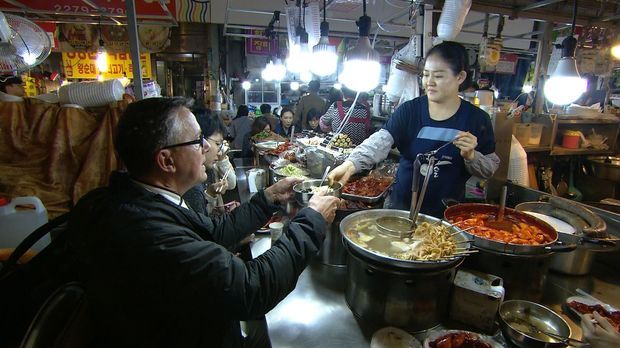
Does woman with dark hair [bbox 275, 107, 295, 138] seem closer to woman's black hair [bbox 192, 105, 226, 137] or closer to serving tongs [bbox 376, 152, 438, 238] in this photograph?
woman's black hair [bbox 192, 105, 226, 137]

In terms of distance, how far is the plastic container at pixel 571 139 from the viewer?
5.25m

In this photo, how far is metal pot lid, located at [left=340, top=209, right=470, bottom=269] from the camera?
158 centimetres

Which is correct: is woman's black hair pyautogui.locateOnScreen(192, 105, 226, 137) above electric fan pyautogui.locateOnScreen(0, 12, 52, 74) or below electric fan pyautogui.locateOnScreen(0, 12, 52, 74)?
below

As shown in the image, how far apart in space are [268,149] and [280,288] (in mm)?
4631

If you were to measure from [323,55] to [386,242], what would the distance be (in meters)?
2.36

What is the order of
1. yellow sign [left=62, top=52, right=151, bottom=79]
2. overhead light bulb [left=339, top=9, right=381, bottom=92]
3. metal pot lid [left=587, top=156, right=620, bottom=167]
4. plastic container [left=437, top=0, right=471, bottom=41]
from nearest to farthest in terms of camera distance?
plastic container [left=437, top=0, right=471, bottom=41]
overhead light bulb [left=339, top=9, right=381, bottom=92]
metal pot lid [left=587, top=156, right=620, bottom=167]
yellow sign [left=62, top=52, right=151, bottom=79]

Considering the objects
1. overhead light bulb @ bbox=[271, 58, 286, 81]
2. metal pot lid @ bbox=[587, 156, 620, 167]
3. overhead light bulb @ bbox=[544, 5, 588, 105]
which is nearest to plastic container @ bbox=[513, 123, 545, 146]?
metal pot lid @ bbox=[587, 156, 620, 167]

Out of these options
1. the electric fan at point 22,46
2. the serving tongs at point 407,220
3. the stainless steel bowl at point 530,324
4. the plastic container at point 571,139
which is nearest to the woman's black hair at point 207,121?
the serving tongs at point 407,220

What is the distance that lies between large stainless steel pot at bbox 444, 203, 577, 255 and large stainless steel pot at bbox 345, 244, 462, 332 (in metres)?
0.26

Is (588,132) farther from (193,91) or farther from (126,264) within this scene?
(193,91)

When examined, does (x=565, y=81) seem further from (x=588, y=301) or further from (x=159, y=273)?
(x=159, y=273)

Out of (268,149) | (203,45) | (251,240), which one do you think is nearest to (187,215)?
(251,240)

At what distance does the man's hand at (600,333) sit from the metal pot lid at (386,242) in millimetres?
538

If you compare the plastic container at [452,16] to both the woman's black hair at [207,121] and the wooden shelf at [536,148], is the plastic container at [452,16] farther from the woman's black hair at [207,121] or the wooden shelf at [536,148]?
the wooden shelf at [536,148]
